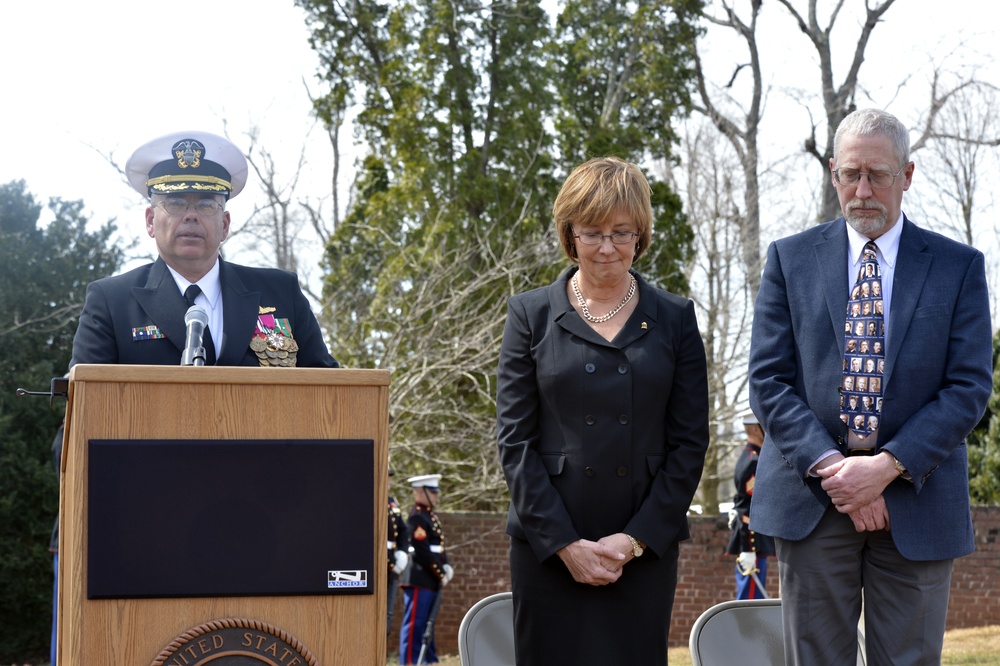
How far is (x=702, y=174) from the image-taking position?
20.3 metres

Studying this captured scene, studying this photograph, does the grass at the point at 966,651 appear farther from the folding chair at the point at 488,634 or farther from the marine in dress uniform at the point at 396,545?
the folding chair at the point at 488,634

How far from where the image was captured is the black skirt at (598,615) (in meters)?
3.15

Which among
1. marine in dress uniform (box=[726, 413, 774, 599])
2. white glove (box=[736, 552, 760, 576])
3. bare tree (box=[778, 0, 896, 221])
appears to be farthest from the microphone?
bare tree (box=[778, 0, 896, 221])

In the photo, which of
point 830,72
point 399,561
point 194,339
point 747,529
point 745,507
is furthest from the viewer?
point 830,72

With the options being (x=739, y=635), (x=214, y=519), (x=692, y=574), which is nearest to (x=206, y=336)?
(x=214, y=519)

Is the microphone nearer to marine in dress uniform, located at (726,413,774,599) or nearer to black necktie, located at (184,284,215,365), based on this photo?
black necktie, located at (184,284,215,365)

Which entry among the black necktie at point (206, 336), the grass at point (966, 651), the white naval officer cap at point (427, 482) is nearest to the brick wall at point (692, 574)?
the grass at point (966, 651)

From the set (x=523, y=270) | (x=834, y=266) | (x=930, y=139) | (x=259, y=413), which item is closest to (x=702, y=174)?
(x=930, y=139)

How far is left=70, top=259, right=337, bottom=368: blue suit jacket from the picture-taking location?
292cm

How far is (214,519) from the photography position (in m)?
2.27

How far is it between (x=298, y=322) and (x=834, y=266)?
1.50 meters

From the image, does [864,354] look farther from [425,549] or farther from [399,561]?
[425,549]

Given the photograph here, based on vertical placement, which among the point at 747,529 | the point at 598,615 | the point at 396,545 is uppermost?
the point at 598,615

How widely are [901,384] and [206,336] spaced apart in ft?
6.02
